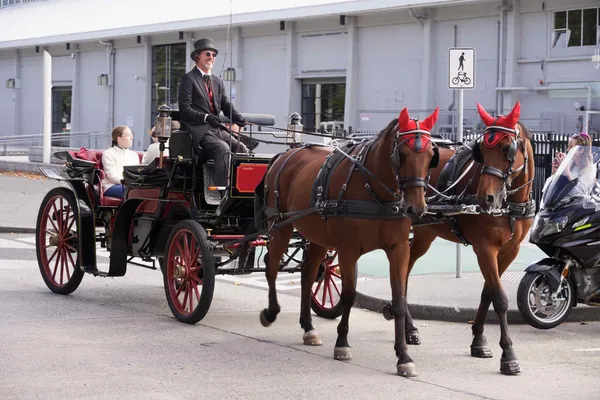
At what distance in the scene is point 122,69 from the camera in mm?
38969

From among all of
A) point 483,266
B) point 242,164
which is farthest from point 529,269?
point 242,164

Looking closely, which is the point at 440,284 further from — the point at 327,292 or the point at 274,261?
the point at 274,261

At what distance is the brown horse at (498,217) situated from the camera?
772cm

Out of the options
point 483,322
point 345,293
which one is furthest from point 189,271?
point 483,322

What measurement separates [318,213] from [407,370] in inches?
63.8

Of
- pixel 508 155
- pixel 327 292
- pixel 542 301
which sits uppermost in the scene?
pixel 508 155

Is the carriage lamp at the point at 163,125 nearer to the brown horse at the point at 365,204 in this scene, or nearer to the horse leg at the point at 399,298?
the brown horse at the point at 365,204

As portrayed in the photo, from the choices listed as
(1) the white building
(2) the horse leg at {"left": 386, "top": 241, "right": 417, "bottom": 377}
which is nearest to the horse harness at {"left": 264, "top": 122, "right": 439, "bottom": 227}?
(2) the horse leg at {"left": 386, "top": 241, "right": 417, "bottom": 377}

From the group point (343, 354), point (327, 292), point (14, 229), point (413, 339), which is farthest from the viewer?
point (14, 229)

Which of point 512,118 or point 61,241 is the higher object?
point 512,118

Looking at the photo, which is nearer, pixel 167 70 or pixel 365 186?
pixel 365 186

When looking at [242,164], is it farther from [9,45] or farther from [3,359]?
[9,45]

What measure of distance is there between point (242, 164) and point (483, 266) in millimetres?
2690

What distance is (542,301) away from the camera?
9.31 metres
